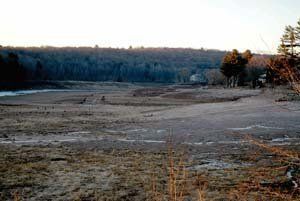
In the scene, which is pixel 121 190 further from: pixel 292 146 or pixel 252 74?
pixel 252 74

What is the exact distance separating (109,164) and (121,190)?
357 cm

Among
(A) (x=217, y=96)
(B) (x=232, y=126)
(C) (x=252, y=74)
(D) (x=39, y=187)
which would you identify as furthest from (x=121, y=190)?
(C) (x=252, y=74)

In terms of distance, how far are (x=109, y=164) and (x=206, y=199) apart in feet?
17.5

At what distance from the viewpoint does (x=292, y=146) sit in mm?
18453

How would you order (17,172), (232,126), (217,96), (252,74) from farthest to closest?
(252,74), (217,96), (232,126), (17,172)

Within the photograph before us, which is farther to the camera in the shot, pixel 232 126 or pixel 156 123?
pixel 156 123

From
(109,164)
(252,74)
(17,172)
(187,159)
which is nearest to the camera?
(17,172)

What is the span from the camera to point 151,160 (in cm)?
1546

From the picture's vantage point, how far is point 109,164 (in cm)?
1474

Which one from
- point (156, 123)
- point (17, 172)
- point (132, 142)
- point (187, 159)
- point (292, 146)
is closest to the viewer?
point (17, 172)

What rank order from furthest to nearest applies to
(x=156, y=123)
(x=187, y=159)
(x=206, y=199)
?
1. (x=156, y=123)
2. (x=187, y=159)
3. (x=206, y=199)

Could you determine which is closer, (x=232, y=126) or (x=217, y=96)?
(x=232, y=126)

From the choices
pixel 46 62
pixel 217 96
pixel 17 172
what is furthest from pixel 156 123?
pixel 46 62

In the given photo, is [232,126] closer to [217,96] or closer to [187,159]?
[187,159]
